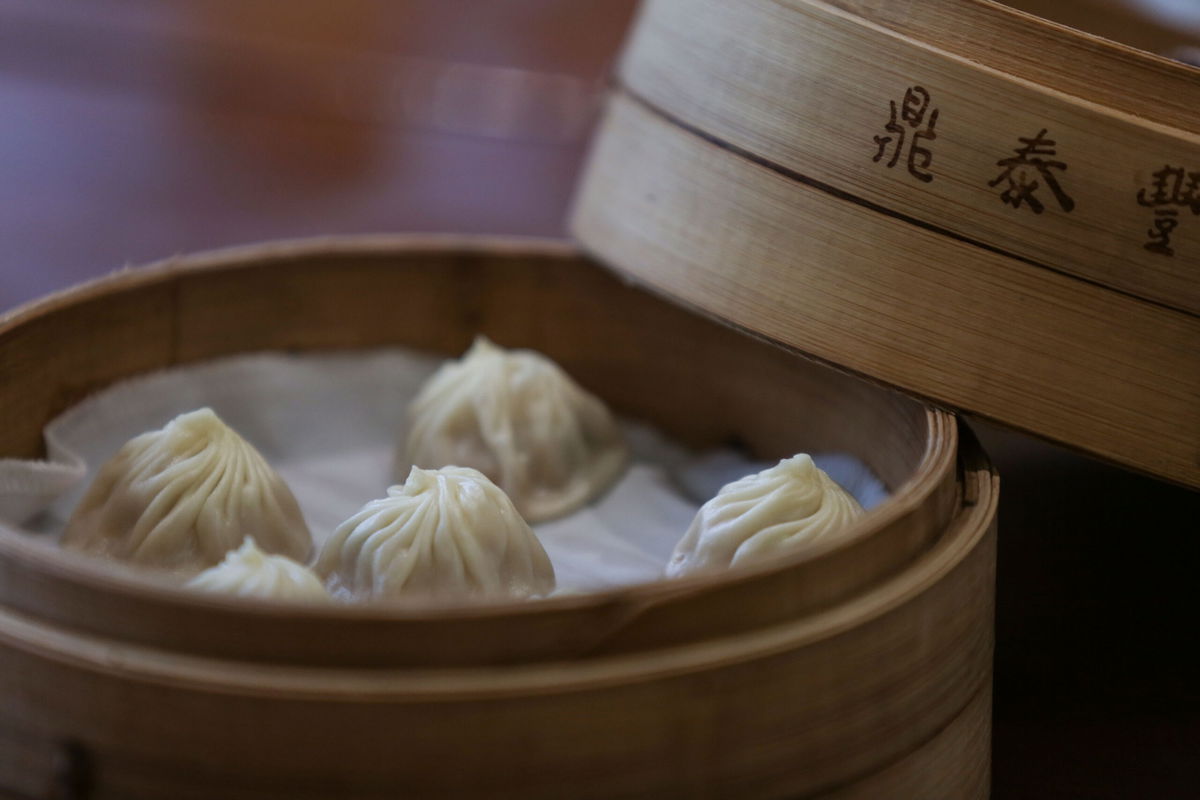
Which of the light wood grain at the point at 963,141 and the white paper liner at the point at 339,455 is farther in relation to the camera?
the white paper liner at the point at 339,455

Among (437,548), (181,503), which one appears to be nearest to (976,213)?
(437,548)

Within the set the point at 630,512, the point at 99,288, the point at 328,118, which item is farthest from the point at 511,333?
the point at 328,118

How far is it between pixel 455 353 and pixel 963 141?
0.74 metres

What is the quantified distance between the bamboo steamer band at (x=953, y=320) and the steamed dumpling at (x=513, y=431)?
268 millimetres

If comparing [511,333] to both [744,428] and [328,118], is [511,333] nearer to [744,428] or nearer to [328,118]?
[744,428]

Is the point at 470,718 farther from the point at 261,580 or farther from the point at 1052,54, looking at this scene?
the point at 1052,54

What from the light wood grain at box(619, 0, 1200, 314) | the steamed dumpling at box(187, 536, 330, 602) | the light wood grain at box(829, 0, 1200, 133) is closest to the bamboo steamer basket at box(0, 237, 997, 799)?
the steamed dumpling at box(187, 536, 330, 602)

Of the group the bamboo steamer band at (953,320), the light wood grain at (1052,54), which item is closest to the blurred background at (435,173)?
the bamboo steamer band at (953,320)

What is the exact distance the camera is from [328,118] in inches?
125

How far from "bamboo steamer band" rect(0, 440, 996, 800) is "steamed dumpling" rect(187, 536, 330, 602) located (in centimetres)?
11

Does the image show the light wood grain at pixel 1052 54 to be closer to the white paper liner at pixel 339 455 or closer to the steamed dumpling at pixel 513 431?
the white paper liner at pixel 339 455

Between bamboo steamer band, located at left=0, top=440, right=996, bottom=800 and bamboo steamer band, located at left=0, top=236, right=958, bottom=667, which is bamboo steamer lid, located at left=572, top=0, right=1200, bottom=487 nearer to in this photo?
bamboo steamer band, located at left=0, top=236, right=958, bottom=667

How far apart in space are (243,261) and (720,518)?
669 millimetres

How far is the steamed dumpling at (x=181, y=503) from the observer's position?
1229mm
